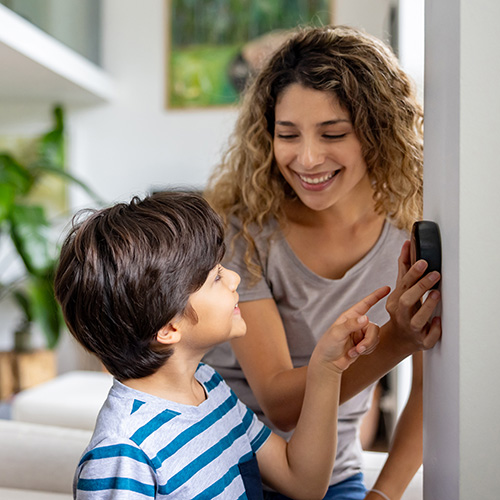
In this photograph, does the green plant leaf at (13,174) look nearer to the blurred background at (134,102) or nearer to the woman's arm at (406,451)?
the blurred background at (134,102)

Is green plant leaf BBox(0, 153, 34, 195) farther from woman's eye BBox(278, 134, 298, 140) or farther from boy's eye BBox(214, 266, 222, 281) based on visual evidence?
boy's eye BBox(214, 266, 222, 281)

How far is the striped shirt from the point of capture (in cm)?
80

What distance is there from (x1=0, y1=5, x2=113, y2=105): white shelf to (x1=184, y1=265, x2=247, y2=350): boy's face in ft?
8.03

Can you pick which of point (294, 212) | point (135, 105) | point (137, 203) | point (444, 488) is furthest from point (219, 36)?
point (444, 488)

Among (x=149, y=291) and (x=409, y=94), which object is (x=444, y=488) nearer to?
(x=149, y=291)

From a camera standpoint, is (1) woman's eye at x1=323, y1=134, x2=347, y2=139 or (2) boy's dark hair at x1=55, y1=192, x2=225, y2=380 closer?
(2) boy's dark hair at x1=55, y1=192, x2=225, y2=380

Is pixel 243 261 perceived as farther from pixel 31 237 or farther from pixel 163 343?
pixel 31 237

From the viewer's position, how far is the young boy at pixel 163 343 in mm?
839

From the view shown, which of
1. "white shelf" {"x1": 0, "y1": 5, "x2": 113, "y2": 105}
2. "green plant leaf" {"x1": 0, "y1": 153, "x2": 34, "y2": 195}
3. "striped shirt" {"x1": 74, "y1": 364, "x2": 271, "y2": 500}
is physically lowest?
"striped shirt" {"x1": 74, "y1": 364, "x2": 271, "y2": 500}

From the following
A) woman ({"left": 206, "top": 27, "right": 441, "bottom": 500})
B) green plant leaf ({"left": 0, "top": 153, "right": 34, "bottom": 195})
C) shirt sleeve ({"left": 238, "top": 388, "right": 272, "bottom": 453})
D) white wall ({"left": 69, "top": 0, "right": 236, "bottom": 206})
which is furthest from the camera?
white wall ({"left": 69, "top": 0, "right": 236, "bottom": 206})

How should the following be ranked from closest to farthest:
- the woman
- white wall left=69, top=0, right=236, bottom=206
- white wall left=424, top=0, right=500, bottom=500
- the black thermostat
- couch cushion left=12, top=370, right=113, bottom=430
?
1. white wall left=424, top=0, right=500, bottom=500
2. the black thermostat
3. the woman
4. couch cushion left=12, top=370, right=113, bottom=430
5. white wall left=69, top=0, right=236, bottom=206

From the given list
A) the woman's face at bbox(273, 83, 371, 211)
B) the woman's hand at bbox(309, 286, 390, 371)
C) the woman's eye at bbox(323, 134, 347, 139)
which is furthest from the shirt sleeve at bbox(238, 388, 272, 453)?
the woman's eye at bbox(323, 134, 347, 139)

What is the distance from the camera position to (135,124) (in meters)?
4.35

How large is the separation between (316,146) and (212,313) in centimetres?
41
